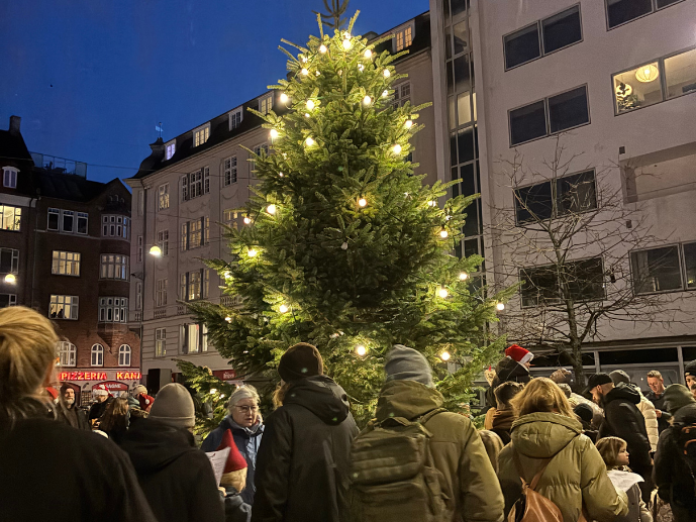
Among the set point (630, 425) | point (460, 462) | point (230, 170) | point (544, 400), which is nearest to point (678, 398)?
point (630, 425)

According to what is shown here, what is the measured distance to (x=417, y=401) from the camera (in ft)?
11.9

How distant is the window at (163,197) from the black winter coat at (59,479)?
41687mm

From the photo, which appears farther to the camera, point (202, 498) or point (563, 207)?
point (563, 207)

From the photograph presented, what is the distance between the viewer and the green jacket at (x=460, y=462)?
3438mm

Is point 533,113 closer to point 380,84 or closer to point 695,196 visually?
point 695,196

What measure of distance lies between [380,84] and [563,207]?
1371 cm

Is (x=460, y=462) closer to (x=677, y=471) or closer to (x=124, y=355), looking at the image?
(x=677, y=471)

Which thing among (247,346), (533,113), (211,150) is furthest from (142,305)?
(247,346)

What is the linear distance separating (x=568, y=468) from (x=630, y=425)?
3.37 metres

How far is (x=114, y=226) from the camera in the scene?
2057 inches

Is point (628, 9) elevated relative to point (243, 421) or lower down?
elevated

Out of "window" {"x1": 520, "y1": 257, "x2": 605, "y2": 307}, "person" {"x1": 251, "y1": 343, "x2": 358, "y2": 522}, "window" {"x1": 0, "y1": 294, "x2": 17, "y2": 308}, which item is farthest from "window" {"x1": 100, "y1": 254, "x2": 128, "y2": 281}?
"person" {"x1": 251, "y1": 343, "x2": 358, "y2": 522}

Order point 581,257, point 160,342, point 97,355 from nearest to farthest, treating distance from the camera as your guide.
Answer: point 581,257, point 160,342, point 97,355

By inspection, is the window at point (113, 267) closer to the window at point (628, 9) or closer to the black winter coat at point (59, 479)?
the window at point (628, 9)
